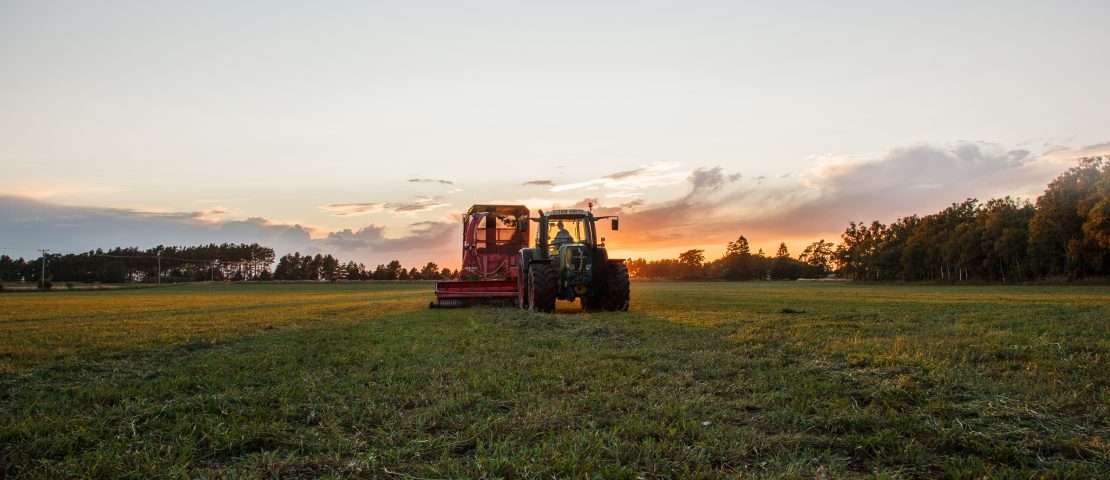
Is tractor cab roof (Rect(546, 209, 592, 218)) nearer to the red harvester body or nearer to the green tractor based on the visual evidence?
the green tractor

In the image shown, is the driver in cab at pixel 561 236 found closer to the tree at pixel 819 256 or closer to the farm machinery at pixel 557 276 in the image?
the farm machinery at pixel 557 276

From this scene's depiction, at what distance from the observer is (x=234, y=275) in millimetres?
132250

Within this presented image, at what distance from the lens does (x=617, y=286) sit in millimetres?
17719

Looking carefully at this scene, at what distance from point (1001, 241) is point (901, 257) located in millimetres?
23957

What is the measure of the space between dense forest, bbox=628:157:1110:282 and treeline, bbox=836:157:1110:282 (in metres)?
0.07

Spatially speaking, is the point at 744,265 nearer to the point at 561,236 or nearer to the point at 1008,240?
the point at 1008,240

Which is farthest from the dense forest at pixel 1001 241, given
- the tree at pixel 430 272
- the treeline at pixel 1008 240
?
the tree at pixel 430 272

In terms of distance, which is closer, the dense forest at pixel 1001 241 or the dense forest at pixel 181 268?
the dense forest at pixel 1001 241

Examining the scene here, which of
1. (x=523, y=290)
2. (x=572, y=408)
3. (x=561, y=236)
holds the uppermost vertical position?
(x=561, y=236)

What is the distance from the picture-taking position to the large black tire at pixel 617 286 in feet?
58.3

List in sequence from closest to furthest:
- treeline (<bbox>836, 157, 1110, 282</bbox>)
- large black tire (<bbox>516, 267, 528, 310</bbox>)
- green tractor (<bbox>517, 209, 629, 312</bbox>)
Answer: green tractor (<bbox>517, 209, 629, 312</bbox>) < large black tire (<bbox>516, 267, 528, 310</bbox>) < treeline (<bbox>836, 157, 1110, 282</bbox>)

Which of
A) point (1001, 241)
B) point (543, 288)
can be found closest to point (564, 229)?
point (543, 288)

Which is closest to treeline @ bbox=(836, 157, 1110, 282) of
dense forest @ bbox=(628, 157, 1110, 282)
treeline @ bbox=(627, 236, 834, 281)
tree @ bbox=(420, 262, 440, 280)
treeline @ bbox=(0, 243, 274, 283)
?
dense forest @ bbox=(628, 157, 1110, 282)

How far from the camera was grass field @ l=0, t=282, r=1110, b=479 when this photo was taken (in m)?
3.94
